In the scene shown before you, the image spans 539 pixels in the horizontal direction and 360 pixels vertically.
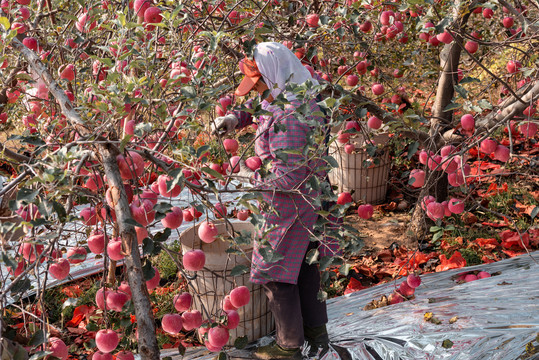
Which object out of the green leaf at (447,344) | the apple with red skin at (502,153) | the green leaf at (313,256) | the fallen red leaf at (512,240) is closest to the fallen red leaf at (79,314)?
the green leaf at (313,256)

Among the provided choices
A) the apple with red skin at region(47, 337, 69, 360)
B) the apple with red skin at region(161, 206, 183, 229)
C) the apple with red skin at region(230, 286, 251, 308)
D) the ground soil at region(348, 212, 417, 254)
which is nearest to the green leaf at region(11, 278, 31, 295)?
Answer: the apple with red skin at region(47, 337, 69, 360)

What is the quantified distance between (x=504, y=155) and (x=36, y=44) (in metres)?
1.90

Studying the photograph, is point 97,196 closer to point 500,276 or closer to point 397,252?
point 500,276

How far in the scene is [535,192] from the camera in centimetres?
396

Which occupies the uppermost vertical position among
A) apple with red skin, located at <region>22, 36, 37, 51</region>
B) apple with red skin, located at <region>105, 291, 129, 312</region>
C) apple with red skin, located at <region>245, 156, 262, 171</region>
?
apple with red skin, located at <region>22, 36, 37, 51</region>

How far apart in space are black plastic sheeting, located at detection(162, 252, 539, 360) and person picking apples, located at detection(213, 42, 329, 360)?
158mm

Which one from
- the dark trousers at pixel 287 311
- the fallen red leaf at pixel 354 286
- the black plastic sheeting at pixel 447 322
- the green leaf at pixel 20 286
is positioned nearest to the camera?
the green leaf at pixel 20 286

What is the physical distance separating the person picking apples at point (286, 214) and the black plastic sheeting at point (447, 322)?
0.52 ft

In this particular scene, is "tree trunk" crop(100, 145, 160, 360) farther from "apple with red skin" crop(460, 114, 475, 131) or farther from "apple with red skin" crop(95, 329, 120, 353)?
"apple with red skin" crop(460, 114, 475, 131)

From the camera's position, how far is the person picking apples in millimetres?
2100

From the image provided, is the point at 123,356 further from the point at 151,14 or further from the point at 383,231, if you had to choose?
the point at 383,231

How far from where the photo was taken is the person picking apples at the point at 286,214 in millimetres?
2100

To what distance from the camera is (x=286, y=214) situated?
2.22 metres

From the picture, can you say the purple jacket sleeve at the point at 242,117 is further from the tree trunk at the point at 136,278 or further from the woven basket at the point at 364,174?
the woven basket at the point at 364,174
